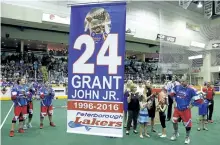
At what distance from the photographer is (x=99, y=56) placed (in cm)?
234

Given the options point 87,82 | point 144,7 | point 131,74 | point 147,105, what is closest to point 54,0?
point 144,7

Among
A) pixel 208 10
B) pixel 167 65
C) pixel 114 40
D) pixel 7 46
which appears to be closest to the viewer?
pixel 114 40

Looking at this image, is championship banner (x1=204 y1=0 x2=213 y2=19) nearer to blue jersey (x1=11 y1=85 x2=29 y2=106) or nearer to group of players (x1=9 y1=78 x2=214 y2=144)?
group of players (x1=9 y1=78 x2=214 y2=144)

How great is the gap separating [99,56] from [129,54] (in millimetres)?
32604

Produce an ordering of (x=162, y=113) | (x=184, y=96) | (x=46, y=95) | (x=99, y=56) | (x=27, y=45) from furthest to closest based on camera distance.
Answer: (x=27, y=45), (x=46, y=95), (x=162, y=113), (x=184, y=96), (x=99, y=56)

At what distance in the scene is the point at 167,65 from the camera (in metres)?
15.2

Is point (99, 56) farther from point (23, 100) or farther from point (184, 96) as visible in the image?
point (23, 100)

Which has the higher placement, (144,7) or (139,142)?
(144,7)

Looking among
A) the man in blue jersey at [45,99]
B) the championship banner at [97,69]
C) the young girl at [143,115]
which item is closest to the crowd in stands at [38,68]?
the man in blue jersey at [45,99]

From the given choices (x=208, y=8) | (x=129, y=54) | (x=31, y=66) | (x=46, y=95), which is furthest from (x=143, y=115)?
(x=129, y=54)

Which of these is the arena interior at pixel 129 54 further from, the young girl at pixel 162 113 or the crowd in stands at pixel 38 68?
the young girl at pixel 162 113

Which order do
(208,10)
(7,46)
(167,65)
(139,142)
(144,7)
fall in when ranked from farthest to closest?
(7,46)
(144,7)
(208,10)
(167,65)
(139,142)

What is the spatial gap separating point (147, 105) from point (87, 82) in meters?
4.69

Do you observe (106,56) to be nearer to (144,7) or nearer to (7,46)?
(144,7)
